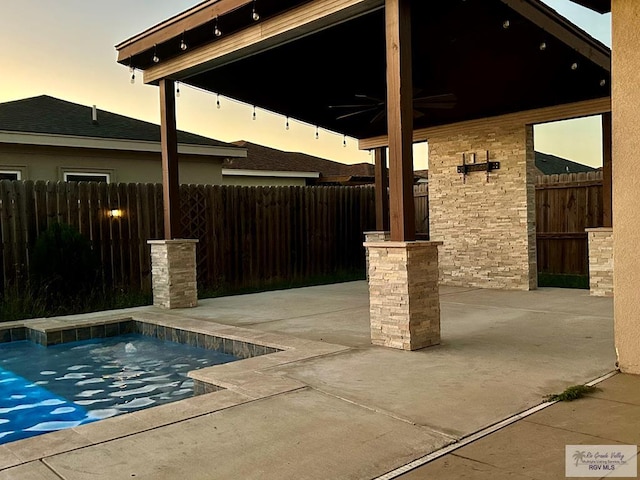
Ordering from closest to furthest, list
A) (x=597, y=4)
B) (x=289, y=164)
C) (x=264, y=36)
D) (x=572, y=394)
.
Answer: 1. (x=572, y=394)
2. (x=597, y=4)
3. (x=264, y=36)
4. (x=289, y=164)

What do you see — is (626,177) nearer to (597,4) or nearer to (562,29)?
(597,4)

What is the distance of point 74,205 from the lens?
8.98m

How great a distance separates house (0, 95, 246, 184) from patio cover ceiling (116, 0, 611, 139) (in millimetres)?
3900

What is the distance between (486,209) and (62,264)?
23.2 feet

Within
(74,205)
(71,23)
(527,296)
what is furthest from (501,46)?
(71,23)

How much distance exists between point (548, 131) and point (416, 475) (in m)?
16.9

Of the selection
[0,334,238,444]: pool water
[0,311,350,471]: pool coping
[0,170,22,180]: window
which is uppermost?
[0,170,22,180]: window

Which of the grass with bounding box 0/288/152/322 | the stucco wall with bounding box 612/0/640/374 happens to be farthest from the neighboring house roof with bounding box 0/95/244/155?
the stucco wall with bounding box 612/0/640/374

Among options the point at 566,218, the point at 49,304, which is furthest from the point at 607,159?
the point at 49,304

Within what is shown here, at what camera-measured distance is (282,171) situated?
793 inches

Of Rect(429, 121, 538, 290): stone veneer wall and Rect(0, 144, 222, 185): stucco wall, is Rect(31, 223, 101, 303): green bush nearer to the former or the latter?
Rect(0, 144, 222, 185): stucco wall

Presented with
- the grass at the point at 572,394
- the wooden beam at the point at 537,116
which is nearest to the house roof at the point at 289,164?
A: the wooden beam at the point at 537,116

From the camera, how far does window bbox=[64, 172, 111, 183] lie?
11.8 meters

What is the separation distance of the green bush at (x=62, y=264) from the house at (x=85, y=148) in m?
3.67
